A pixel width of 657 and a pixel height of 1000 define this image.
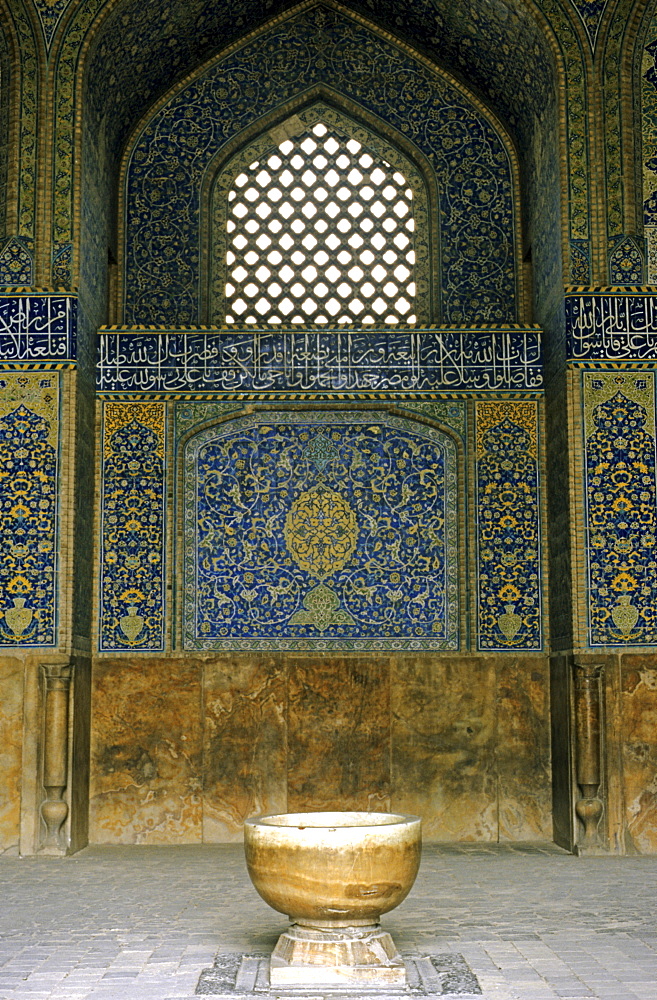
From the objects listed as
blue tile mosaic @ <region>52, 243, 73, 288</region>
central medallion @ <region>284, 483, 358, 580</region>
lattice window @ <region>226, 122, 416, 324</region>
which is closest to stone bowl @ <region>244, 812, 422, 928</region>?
central medallion @ <region>284, 483, 358, 580</region>

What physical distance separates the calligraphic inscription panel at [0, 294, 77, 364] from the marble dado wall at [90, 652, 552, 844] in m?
2.22

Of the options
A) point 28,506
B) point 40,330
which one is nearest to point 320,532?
point 28,506

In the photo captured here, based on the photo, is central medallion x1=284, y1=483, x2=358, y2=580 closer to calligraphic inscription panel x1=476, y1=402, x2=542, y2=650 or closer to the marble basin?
calligraphic inscription panel x1=476, y1=402, x2=542, y2=650

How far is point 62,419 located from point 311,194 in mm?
2997

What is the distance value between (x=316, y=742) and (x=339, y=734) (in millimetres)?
175

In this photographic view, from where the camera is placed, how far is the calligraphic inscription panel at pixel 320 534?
912 centimetres

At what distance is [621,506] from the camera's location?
28.0ft

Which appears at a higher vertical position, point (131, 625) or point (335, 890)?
point (131, 625)

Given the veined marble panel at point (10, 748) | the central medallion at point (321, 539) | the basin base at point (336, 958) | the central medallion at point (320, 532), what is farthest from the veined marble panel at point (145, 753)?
the basin base at point (336, 958)

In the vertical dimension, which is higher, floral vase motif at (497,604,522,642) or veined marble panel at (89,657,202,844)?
floral vase motif at (497,604,522,642)

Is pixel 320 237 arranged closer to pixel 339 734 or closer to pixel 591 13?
pixel 591 13

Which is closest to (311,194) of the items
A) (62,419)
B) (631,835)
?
(62,419)

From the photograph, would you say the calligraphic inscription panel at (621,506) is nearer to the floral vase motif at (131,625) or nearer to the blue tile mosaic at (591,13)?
the blue tile mosaic at (591,13)

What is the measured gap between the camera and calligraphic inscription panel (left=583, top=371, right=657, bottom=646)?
841 centimetres
